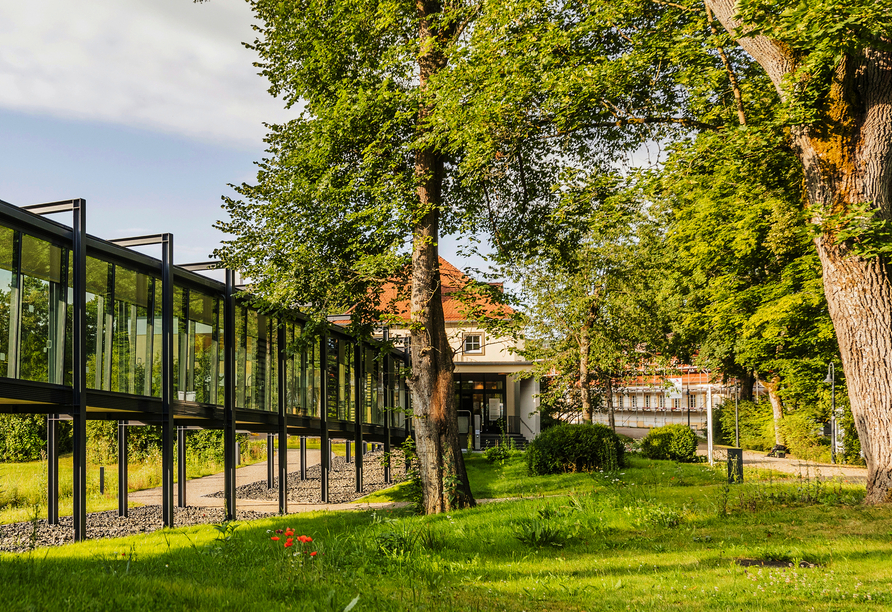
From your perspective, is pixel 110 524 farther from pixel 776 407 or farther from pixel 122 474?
pixel 776 407

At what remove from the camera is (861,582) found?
5.38 meters

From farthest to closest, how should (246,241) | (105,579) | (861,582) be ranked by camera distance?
1. (246,241)
2. (861,582)
3. (105,579)

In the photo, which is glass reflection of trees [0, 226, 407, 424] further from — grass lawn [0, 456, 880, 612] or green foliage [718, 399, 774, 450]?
green foliage [718, 399, 774, 450]

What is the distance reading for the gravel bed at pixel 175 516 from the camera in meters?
11.9

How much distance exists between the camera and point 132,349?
13375mm

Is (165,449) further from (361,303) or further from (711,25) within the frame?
(711,25)

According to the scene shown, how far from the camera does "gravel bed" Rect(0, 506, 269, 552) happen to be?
1193cm

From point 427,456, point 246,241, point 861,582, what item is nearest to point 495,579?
point 861,582

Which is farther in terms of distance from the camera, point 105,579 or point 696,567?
point 696,567

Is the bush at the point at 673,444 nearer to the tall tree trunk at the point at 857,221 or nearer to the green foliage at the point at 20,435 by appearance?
the tall tree trunk at the point at 857,221

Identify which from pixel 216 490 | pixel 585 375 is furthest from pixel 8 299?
pixel 585 375

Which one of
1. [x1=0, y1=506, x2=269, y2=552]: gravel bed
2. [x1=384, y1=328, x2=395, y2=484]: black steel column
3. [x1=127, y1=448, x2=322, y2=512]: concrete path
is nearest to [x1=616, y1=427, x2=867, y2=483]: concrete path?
[x1=0, y1=506, x2=269, y2=552]: gravel bed

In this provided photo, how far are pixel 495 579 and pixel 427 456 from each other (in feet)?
20.6

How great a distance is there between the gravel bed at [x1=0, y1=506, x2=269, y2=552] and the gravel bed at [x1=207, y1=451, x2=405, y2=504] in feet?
10.9
